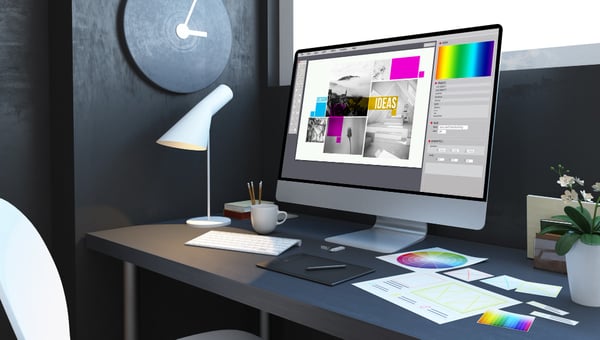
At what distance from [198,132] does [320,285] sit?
0.77 meters

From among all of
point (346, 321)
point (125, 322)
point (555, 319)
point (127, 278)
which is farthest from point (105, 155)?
point (555, 319)

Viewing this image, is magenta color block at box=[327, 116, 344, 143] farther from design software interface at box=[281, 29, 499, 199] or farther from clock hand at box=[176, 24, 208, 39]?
clock hand at box=[176, 24, 208, 39]

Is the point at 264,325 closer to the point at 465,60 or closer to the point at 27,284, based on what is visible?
the point at 465,60

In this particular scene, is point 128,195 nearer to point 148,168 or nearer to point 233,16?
point 148,168

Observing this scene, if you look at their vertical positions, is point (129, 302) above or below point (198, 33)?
below

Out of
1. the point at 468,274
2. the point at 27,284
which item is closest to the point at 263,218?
the point at 468,274

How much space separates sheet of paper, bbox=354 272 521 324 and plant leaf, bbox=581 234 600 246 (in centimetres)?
16

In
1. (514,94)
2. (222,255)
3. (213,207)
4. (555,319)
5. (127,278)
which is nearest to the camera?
(555,319)

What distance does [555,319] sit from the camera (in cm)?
92

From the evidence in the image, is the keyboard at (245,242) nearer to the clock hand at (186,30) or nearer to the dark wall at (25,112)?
the dark wall at (25,112)

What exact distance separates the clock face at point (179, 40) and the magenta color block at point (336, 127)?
1.86ft

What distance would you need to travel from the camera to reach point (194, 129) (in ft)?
5.53

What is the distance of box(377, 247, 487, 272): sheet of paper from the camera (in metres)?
1.23

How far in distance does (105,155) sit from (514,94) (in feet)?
3.95
